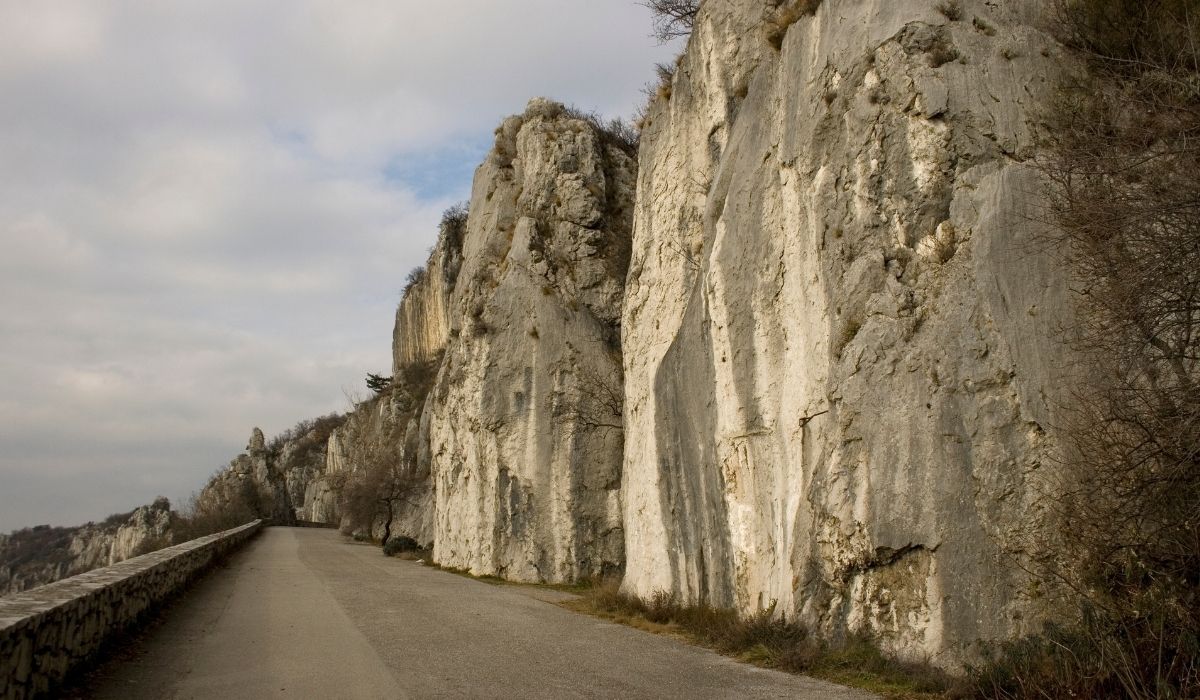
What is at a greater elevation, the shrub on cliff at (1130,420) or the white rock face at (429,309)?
the white rock face at (429,309)

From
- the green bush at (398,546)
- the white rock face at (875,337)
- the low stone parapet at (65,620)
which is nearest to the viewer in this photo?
the low stone parapet at (65,620)

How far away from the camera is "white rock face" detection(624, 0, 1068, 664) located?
8.23m

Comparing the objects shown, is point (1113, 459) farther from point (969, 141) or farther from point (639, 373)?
point (639, 373)

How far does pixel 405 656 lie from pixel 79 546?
106 metres

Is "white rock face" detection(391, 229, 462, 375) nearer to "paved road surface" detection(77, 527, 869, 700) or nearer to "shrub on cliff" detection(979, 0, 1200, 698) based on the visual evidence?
"paved road surface" detection(77, 527, 869, 700)

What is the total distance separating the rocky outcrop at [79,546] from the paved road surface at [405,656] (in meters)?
26.9

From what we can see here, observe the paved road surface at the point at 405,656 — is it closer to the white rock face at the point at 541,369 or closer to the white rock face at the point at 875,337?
the white rock face at the point at 875,337

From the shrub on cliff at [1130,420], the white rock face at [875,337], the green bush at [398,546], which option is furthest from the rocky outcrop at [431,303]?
the shrub on cliff at [1130,420]

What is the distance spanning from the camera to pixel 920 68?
32.2 ft

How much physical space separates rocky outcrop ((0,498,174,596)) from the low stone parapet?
27.8 metres

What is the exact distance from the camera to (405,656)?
30.9ft

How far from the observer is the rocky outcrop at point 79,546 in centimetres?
6084

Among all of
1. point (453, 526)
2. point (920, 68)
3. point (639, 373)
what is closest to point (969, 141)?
point (920, 68)

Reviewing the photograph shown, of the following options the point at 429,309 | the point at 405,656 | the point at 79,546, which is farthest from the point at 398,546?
the point at 79,546
